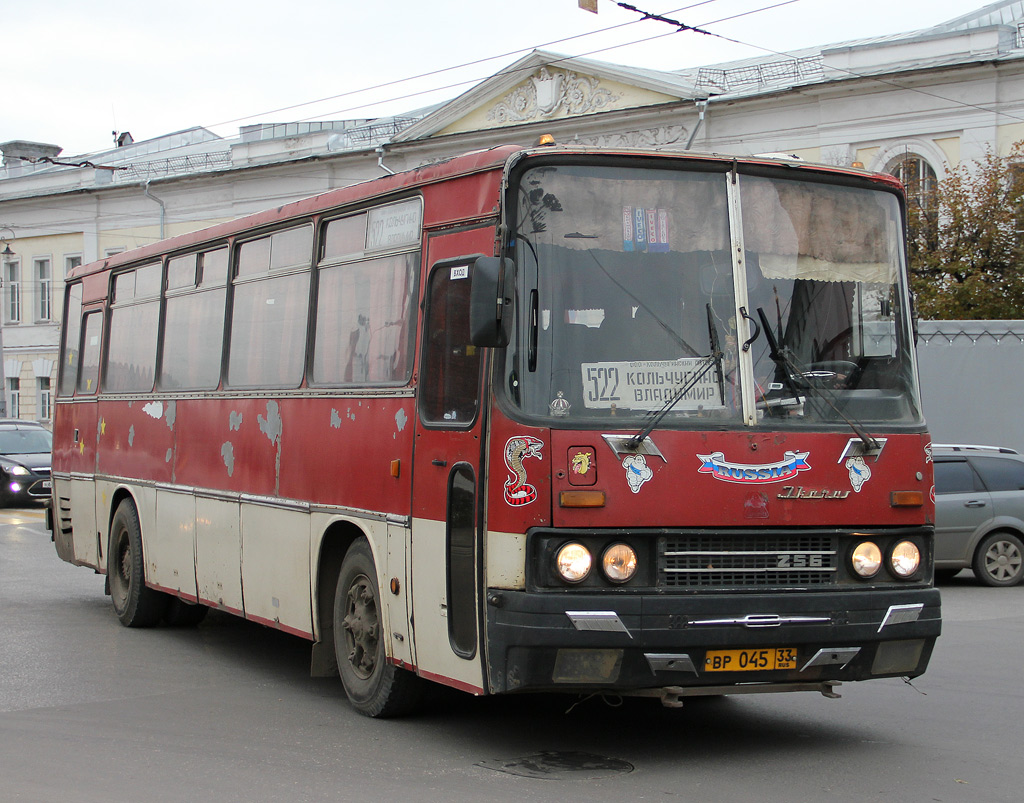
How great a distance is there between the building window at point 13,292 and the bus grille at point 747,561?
51.8 metres

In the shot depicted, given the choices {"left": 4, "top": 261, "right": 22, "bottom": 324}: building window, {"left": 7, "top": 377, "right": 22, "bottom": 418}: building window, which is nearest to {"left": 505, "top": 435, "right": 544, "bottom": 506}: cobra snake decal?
{"left": 7, "top": 377, "right": 22, "bottom": 418}: building window

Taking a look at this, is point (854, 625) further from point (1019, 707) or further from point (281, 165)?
point (281, 165)

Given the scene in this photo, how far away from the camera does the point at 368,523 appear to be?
791cm

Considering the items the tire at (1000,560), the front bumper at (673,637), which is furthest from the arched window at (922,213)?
the front bumper at (673,637)

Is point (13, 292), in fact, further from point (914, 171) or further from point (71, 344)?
point (71, 344)

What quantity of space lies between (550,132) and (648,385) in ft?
115

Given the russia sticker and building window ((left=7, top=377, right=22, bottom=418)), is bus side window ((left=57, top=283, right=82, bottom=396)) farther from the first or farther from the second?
building window ((left=7, top=377, right=22, bottom=418))

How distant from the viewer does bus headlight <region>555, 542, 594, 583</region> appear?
6449 millimetres

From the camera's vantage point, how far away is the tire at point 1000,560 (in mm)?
16203

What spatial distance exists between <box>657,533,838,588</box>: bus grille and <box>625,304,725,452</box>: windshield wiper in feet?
1.56

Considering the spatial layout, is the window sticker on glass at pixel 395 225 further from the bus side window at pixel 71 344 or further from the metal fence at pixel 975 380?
the metal fence at pixel 975 380

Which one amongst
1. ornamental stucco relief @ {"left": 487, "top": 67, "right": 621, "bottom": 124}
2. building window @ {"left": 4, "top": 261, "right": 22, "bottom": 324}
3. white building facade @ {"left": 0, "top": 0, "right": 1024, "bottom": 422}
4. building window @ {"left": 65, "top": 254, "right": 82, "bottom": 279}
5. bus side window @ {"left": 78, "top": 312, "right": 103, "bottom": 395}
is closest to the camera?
bus side window @ {"left": 78, "top": 312, "right": 103, "bottom": 395}

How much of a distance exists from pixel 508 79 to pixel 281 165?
30.7 feet

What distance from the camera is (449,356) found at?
7.19 m
